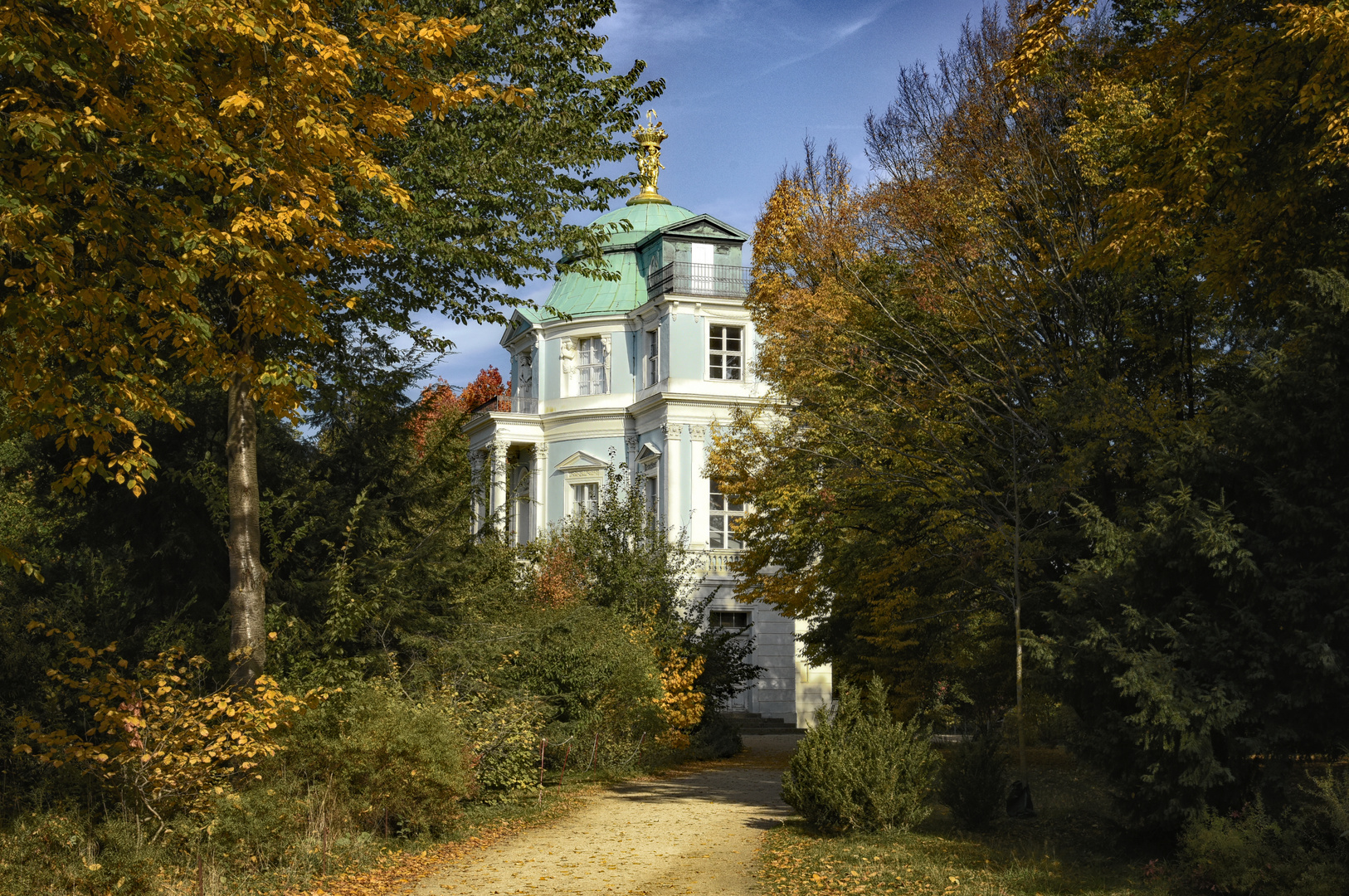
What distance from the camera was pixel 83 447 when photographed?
43.9ft

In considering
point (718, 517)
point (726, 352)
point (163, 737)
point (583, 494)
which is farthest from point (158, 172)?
point (583, 494)

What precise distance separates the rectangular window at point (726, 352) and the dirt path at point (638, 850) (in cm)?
2002

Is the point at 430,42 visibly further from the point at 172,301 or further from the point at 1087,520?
the point at 1087,520

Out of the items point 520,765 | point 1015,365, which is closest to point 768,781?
point 520,765

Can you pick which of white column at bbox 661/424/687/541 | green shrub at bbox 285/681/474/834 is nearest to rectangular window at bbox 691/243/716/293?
white column at bbox 661/424/687/541

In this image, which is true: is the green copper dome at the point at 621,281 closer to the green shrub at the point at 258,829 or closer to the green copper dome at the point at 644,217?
the green copper dome at the point at 644,217

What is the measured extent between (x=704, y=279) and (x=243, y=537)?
84.5ft

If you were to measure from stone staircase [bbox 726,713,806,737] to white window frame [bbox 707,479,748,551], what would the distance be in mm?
5029

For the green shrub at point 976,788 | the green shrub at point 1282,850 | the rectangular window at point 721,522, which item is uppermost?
the rectangular window at point 721,522

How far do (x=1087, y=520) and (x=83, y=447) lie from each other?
11.2m

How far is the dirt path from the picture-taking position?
9.20m

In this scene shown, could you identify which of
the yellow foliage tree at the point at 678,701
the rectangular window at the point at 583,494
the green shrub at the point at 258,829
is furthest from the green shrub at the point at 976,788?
the rectangular window at the point at 583,494

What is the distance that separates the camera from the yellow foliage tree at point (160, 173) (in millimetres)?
6945

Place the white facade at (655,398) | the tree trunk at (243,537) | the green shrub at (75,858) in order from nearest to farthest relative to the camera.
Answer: the green shrub at (75,858) → the tree trunk at (243,537) → the white facade at (655,398)
